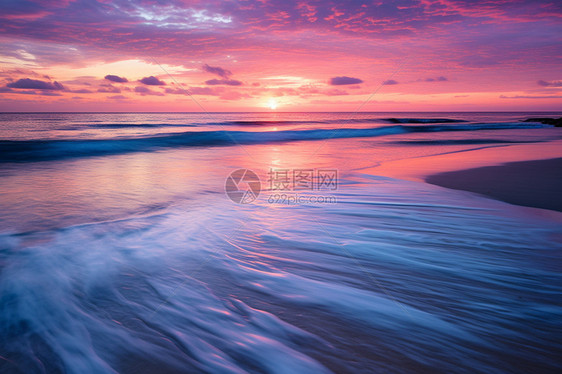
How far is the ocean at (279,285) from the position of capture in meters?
1.97

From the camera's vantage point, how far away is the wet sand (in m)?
5.30

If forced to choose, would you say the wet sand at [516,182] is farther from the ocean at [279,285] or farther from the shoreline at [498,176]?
the ocean at [279,285]

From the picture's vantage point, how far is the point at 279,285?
276cm

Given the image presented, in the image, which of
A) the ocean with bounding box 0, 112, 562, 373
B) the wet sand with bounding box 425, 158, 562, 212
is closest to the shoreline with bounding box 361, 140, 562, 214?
the wet sand with bounding box 425, 158, 562, 212

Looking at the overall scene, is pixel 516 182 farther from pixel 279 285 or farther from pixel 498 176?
pixel 279 285

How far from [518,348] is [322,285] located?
1.35 metres

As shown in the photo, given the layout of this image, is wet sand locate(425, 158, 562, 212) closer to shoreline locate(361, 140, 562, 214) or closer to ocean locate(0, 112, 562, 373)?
shoreline locate(361, 140, 562, 214)

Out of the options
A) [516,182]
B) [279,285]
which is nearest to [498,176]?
[516,182]

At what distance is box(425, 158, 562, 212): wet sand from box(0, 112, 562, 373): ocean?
59cm

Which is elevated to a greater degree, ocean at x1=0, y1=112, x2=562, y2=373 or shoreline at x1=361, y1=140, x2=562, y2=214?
shoreline at x1=361, y1=140, x2=562, y2=214

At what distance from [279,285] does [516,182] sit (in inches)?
242

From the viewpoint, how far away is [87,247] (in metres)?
3.63

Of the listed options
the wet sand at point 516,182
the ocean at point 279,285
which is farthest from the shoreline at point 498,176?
the ocean at point 279,285

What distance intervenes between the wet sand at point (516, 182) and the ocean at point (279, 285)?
59 centimetres
